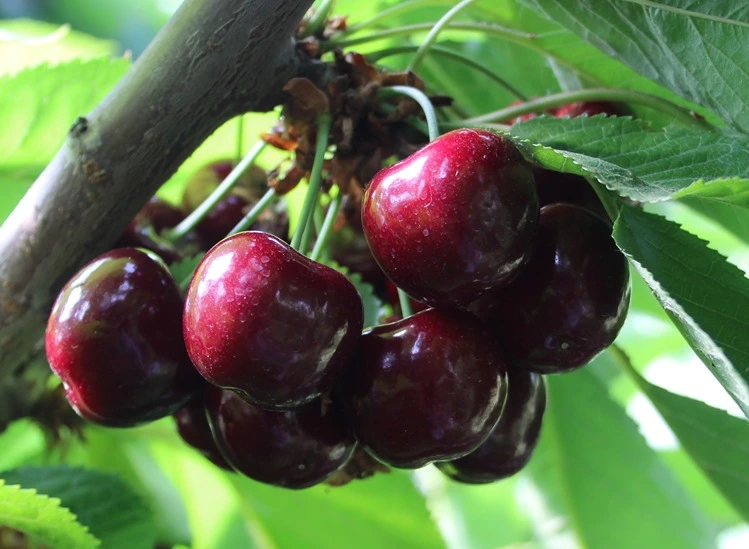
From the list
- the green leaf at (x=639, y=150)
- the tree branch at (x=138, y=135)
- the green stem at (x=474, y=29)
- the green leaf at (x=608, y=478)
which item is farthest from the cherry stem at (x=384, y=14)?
the green leaf at (x=608, y=478)

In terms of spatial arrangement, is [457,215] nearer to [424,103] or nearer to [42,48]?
[424,103]

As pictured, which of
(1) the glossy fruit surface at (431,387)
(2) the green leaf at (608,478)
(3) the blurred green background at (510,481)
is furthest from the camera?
(2) the green leaf at (608,478)

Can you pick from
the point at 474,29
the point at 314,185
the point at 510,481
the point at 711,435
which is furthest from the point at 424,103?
the point at 510,481

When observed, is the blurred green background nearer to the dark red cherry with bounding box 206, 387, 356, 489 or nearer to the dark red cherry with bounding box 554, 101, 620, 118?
the dark red cherry with bounding box 554, 101, 620, 118

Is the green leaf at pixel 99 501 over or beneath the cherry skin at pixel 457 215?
beneath

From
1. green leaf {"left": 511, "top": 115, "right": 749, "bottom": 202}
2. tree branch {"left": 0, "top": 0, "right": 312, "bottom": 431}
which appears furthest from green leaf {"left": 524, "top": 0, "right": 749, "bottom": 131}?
tree branch {"left": 0, "top": 0, "right": 312, "bottom": 431}

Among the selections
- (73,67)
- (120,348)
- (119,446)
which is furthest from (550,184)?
(119,446)

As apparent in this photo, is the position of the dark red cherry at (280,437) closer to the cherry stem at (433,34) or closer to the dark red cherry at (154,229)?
the dark red cherry at (154,229)
